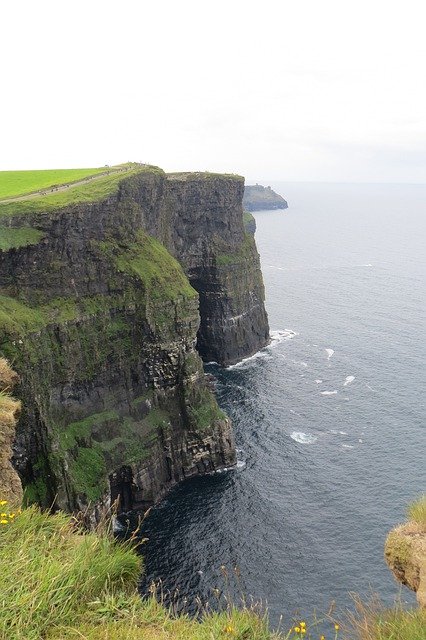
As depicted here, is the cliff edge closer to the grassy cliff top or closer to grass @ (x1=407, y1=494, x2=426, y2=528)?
grass @ (x1=407, y1=494, x2=426, y2=528)

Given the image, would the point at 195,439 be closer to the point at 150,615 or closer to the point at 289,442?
the point at 289,442

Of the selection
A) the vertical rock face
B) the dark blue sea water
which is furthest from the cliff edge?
the vertical rock face

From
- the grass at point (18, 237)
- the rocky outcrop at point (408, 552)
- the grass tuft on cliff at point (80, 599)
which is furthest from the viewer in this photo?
the grass at point (18, 237)

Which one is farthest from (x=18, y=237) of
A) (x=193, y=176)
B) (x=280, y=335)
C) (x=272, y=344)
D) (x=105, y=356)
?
(x=280, y=335)

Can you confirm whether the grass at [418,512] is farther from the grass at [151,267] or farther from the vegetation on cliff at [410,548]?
the grass at [151,267]

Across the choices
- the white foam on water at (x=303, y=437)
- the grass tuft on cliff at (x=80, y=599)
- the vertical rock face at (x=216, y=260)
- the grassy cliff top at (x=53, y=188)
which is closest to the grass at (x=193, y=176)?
the vertical rock face at (x=216, y=260)

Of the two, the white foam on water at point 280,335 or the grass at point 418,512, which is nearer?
the grass at point 418,512

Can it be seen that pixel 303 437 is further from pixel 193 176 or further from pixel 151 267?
pixel 193 176
